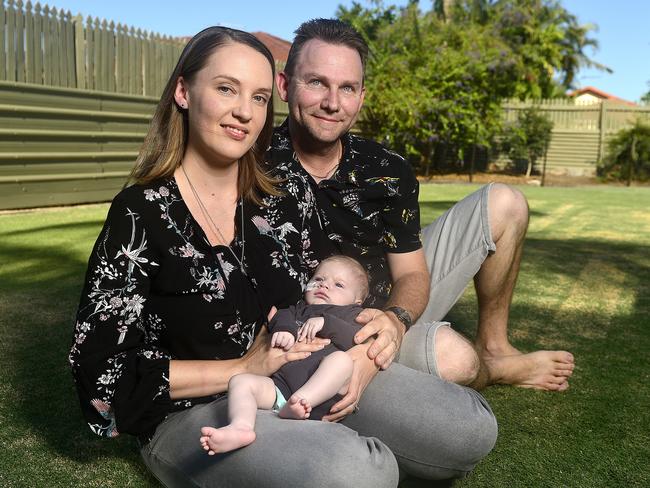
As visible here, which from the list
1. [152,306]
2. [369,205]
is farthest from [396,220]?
[152,306]

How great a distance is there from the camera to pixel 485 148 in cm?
2127

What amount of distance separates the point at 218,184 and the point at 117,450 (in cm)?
96

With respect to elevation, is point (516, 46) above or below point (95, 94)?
above

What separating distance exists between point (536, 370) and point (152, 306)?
1.80 meters

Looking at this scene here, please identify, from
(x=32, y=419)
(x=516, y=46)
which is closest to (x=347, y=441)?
(x=32, y=419)

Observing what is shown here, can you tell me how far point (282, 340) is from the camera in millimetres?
1913

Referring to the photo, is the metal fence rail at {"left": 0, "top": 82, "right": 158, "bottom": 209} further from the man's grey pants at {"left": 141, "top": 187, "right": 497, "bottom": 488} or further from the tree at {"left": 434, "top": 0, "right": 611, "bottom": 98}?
the tree at {"left": 434, "top": 0, "right": 611, "bottom": 98}

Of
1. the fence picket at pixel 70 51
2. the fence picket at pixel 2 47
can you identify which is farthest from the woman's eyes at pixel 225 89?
the fence picket at pixel 70 51

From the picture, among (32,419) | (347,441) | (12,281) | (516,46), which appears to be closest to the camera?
(347,441)

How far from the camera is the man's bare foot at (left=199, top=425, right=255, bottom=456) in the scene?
63.2 inches

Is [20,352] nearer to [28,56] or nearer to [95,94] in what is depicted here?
[28,56]

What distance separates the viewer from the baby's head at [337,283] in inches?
90.7

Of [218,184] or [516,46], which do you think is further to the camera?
[516,46]

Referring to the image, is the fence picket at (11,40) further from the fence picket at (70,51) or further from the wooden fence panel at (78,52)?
the fence picket at (70,51)
